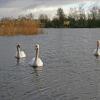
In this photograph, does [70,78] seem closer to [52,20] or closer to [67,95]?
[67,95]

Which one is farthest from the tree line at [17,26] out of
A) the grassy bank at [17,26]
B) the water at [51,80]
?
the water at [51,80]

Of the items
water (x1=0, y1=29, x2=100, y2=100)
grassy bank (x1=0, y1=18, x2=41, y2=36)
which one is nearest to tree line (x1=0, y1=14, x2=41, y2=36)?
grassy bank (x1=0, y1=18, x2=41, y2=36)

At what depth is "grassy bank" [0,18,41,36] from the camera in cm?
4323

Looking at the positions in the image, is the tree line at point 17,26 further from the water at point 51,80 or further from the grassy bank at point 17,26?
the water at point 51,80

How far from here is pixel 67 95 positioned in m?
12.2

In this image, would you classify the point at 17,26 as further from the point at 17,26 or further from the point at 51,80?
the point at 51,80

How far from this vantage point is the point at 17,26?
146ft

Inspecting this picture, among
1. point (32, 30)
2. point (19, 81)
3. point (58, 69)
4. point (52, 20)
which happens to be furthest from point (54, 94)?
point (52, 20)

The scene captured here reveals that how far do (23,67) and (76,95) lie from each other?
6731 millimetres

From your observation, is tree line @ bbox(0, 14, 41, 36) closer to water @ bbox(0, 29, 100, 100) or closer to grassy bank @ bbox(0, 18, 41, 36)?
grassy bank @ bbox(0, 18, 41, 36)

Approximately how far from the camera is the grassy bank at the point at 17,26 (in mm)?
43234

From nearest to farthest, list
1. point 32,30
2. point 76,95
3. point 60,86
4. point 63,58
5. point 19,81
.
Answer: point 76,95 < point 60,86 < point 19,81 < point 63,58 < point 32,30

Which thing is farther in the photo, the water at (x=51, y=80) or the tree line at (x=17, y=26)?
the tree line at (x=17, y=26)

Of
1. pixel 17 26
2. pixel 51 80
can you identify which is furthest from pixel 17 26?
pixel 51 80
